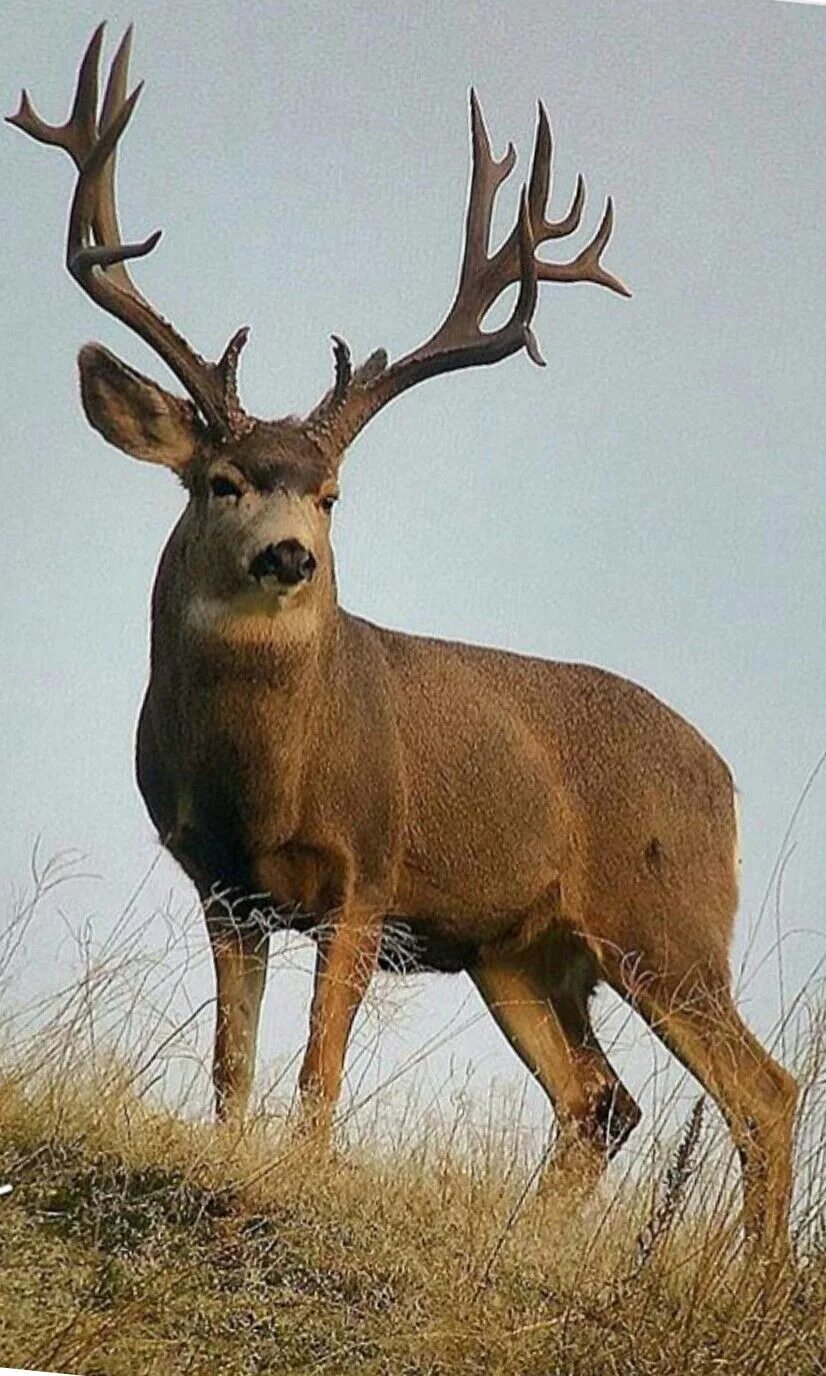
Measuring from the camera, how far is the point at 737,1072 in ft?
13.2

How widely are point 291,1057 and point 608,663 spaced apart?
84 cm

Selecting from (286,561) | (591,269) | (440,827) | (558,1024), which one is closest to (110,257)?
(286,561)

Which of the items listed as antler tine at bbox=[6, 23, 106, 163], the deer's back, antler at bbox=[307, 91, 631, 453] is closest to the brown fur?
the deer's back

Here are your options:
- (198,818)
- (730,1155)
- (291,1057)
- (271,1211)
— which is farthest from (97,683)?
(730,1155)

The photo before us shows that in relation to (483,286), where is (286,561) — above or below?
below

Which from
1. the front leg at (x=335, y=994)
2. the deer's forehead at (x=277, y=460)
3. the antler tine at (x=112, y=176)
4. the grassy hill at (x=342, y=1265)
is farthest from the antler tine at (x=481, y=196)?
the grassy hill at (x=342, y=1265)

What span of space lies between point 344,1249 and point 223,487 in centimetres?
111

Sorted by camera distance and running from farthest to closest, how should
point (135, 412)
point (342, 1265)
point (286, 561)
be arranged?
point (135, 412) < point (286, 561) < point (342, 1265)

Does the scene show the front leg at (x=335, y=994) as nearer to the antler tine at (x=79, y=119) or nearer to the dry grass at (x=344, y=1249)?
the dry grass at (x=344, y=1249)

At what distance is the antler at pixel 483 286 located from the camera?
13.5 feet

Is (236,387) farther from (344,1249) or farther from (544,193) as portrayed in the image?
(344,1249)

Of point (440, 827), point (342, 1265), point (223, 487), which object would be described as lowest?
point (342, 1265)

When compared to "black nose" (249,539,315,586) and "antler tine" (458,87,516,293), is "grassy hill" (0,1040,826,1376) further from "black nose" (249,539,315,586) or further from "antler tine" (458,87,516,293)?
"antler tine" (458,87,516,293)

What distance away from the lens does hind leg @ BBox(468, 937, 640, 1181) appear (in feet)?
14.2
